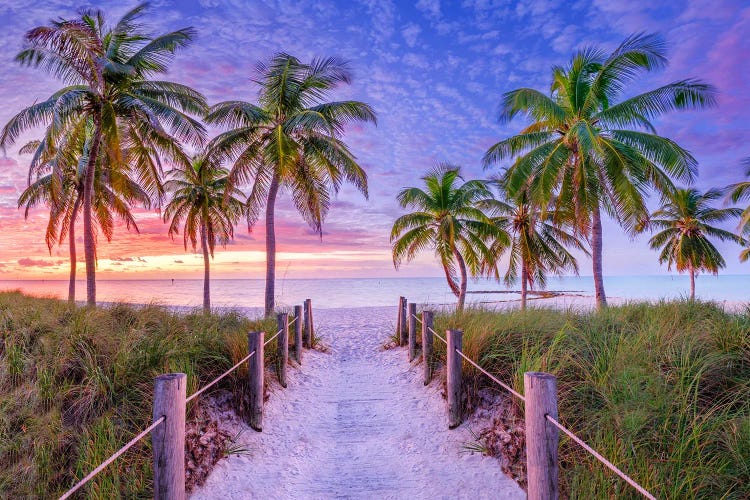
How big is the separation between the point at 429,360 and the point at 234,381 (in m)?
3.21

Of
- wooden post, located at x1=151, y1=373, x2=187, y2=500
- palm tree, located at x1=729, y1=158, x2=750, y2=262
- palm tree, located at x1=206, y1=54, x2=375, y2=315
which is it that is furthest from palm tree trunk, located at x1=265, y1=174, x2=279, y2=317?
palm tree, located at x1=729, y1=158, x2=750, y2=262

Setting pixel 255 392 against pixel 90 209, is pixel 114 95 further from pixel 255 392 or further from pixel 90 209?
pixel 255 392

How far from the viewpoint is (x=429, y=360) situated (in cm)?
679

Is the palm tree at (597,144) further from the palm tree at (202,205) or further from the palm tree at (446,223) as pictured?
the palm tree at (202,205)

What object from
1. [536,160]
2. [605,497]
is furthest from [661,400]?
[536,160]

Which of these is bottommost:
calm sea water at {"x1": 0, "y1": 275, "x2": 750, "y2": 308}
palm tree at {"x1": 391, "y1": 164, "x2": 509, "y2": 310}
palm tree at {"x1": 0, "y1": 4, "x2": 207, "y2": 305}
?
calm sea water at {"x1": 0, "y1": 275, "x2": 750, "y2": 308}

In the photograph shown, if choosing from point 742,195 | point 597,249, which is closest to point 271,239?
point 597,249

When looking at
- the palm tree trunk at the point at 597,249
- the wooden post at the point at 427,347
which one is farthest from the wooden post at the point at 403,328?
the palm tree trunk at the point at 597,249

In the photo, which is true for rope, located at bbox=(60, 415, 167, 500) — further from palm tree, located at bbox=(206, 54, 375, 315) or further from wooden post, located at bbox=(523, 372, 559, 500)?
palm tree, located at bbox=(206, 54, 375, 315)

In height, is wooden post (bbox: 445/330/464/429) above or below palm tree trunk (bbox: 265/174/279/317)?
below

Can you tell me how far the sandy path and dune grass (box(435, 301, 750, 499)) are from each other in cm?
87

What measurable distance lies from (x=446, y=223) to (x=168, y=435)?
44.8 feet

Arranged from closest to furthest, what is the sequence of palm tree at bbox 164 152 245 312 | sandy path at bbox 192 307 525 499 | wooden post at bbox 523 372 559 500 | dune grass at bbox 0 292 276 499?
wooden post at bbox 523 372 559 500 < dune grass at bbox 0 292 276 499 < sandy path at bbox 192 307 525 499 < palm tree at bbox 164 152 245 312

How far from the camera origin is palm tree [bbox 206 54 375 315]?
12406mm
